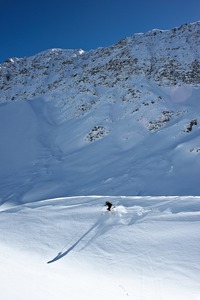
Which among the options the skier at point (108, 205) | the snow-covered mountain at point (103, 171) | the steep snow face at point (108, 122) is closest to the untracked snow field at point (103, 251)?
the snow-covered mountain at point (103, 171)

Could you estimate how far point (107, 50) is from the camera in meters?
38.2

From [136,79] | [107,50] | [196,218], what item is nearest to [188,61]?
[136,79]

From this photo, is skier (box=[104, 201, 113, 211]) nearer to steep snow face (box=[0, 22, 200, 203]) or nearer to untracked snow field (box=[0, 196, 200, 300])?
untracked snow field (box=[0, 196, 200, 300])

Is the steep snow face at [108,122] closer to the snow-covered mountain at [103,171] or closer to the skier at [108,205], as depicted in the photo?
the snow-covered mountain at [103,171]

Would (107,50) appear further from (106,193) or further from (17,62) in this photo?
(106,193)

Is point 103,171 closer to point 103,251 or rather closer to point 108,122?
point 108,122

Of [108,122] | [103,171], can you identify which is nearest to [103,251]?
[103,171]

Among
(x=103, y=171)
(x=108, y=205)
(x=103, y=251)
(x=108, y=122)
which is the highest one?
(x=108, y=122)

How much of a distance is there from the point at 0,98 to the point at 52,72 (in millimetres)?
9224

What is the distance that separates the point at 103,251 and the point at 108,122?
58.4 feet

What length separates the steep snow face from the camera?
1457 cm

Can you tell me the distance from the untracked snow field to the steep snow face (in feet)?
21.9

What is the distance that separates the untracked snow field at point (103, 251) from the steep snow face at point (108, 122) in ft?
21.9

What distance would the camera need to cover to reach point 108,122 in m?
22.1
